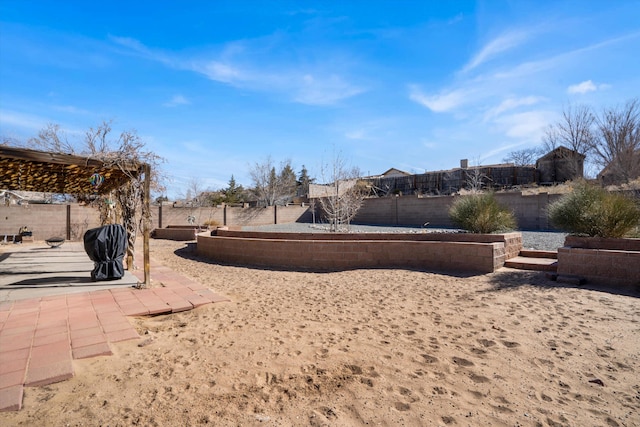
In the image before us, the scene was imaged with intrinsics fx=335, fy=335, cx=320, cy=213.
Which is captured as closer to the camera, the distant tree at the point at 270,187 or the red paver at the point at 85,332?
the red paver at the point at 85,332

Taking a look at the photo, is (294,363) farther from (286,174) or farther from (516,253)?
(286,174)

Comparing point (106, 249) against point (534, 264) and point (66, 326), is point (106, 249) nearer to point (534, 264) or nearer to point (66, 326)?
point (66, 326)

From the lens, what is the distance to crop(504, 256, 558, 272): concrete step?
684 cm

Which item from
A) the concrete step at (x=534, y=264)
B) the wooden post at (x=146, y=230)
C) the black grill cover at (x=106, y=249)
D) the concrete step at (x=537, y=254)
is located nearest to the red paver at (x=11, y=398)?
the wooden post at (x=146, y=230)

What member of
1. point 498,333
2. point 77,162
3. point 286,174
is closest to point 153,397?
point 498,333

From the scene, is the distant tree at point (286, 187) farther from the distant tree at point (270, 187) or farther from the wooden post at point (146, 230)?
the wooden post at point (146, 230)

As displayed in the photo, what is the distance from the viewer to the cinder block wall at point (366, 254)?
724cm

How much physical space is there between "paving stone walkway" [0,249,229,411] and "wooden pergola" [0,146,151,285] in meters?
0.96

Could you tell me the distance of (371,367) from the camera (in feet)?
10.2

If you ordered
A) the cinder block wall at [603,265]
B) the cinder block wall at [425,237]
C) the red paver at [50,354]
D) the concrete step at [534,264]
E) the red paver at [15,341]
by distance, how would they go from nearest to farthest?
the red paver at [50,354] < the red paver at [15,341] < the cinder block wall at [603,265] < the concrete step at [534,264] < the cinder block wall at [425,237]

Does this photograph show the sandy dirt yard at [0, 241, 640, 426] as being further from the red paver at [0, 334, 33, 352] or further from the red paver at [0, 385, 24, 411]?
the red paver at [0, 334, 33, 352]

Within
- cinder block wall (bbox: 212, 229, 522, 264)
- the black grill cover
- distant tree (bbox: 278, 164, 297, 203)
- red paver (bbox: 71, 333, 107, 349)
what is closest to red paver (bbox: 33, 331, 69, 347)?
red paver (bbox: 71, 333, 107, 349)

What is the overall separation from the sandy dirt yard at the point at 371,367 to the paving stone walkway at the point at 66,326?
157mm

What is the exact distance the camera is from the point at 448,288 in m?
6.12
